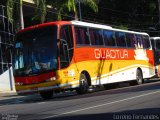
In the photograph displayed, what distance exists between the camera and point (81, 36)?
24484 mm

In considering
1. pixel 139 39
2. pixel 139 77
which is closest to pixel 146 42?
pixel 139 39

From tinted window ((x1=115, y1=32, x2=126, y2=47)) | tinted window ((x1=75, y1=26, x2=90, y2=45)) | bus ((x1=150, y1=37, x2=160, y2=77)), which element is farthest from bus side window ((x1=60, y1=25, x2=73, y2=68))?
bus ((x1=150, y1=37, x2=160, y2=77))

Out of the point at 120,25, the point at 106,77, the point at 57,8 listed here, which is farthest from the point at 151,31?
the point at 106,77

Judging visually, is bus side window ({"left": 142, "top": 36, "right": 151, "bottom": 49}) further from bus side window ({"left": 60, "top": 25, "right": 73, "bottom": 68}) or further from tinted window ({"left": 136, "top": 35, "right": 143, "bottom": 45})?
bus side window ({"left": 60, "top": 25, "right": 73, "bottom": 68})

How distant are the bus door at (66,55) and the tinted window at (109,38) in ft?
13.8

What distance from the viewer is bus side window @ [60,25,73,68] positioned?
22406 millimetres

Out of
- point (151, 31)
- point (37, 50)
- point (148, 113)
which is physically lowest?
point (148, 113)

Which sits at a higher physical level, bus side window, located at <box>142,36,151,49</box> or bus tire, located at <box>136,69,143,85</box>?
bus side window, located at <box>142,36,151,49</box>

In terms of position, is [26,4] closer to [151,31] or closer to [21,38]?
[151,31]

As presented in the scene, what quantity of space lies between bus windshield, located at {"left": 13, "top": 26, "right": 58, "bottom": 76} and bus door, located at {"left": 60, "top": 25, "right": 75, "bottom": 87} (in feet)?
1.24

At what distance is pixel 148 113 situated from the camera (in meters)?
13.3

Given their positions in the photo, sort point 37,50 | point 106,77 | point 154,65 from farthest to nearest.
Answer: point 154,65
point 106,77
point 37,50

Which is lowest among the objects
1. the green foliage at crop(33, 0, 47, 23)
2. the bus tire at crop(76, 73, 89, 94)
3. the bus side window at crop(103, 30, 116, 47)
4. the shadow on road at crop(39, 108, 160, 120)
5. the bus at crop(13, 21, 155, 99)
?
the shadow on road at crop(39, 108, 160, 120)

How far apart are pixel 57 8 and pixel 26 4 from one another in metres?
8.65
